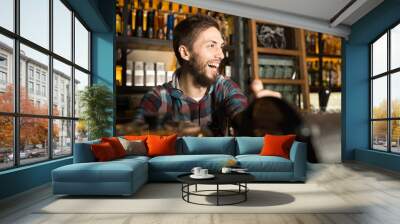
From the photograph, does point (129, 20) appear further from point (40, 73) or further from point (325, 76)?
point (325, 76)

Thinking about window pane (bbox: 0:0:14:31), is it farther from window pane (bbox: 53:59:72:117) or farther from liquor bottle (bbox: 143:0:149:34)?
liquor bottle (bbox: 143:0:149:34)

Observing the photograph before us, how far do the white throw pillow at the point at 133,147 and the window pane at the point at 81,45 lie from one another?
1.97 m

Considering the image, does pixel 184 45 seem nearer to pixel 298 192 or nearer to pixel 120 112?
pixel 120 112

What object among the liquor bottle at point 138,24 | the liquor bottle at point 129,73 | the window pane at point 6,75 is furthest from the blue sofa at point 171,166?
the liquor bottle at point 138,24

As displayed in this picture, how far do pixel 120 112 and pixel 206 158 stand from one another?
2.90m

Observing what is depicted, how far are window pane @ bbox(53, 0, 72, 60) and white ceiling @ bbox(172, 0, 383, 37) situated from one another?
95.5 inches

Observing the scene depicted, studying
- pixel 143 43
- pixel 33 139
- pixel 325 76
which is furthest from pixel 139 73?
pixel 325 76

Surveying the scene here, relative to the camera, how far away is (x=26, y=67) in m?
5.15

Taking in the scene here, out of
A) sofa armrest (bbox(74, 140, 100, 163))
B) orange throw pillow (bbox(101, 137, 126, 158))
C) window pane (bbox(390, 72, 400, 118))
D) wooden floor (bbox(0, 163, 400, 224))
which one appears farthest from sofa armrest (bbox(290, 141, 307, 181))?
sofa armrest (bbox(74, 140, 100, 163))

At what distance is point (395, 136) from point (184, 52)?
183 inches

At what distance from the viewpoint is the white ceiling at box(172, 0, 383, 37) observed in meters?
7.52

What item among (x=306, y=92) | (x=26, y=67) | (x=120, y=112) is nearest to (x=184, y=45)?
(x=120, y=112)

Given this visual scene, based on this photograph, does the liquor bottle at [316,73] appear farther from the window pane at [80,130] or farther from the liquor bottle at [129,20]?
the window pane at [80,130]

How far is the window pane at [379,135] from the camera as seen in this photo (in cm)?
802
